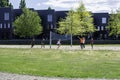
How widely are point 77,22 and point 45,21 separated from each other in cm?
3205

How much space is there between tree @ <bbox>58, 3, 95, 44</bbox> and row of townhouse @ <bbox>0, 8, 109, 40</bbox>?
73.6ft

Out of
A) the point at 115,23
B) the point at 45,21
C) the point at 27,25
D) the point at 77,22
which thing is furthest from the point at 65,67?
the point at 45,21

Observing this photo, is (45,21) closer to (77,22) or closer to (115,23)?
(115,23)

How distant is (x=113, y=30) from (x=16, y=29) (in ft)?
78.0

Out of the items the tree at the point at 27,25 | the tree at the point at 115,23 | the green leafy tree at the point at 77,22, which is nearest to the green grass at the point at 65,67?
the green leafy tree at the point at 77,22

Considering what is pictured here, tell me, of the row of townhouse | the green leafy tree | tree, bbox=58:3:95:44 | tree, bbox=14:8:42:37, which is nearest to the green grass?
tree, bbox=58:3:95:44

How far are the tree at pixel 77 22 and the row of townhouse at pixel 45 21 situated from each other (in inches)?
883

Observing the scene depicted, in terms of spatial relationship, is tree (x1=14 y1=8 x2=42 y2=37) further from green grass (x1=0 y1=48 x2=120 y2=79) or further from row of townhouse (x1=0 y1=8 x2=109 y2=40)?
green grass (x1=0 y1=48 x2=120 y2=79)

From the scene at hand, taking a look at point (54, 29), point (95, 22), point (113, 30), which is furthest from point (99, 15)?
point (113, 30)

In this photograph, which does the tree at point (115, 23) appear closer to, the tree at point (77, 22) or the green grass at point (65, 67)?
the tree at point (77, 22)

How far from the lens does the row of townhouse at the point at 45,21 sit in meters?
115

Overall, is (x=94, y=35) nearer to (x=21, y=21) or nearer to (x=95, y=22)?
(x=95, y=22)

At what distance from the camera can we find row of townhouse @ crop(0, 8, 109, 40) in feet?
378

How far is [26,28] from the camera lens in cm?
9662
